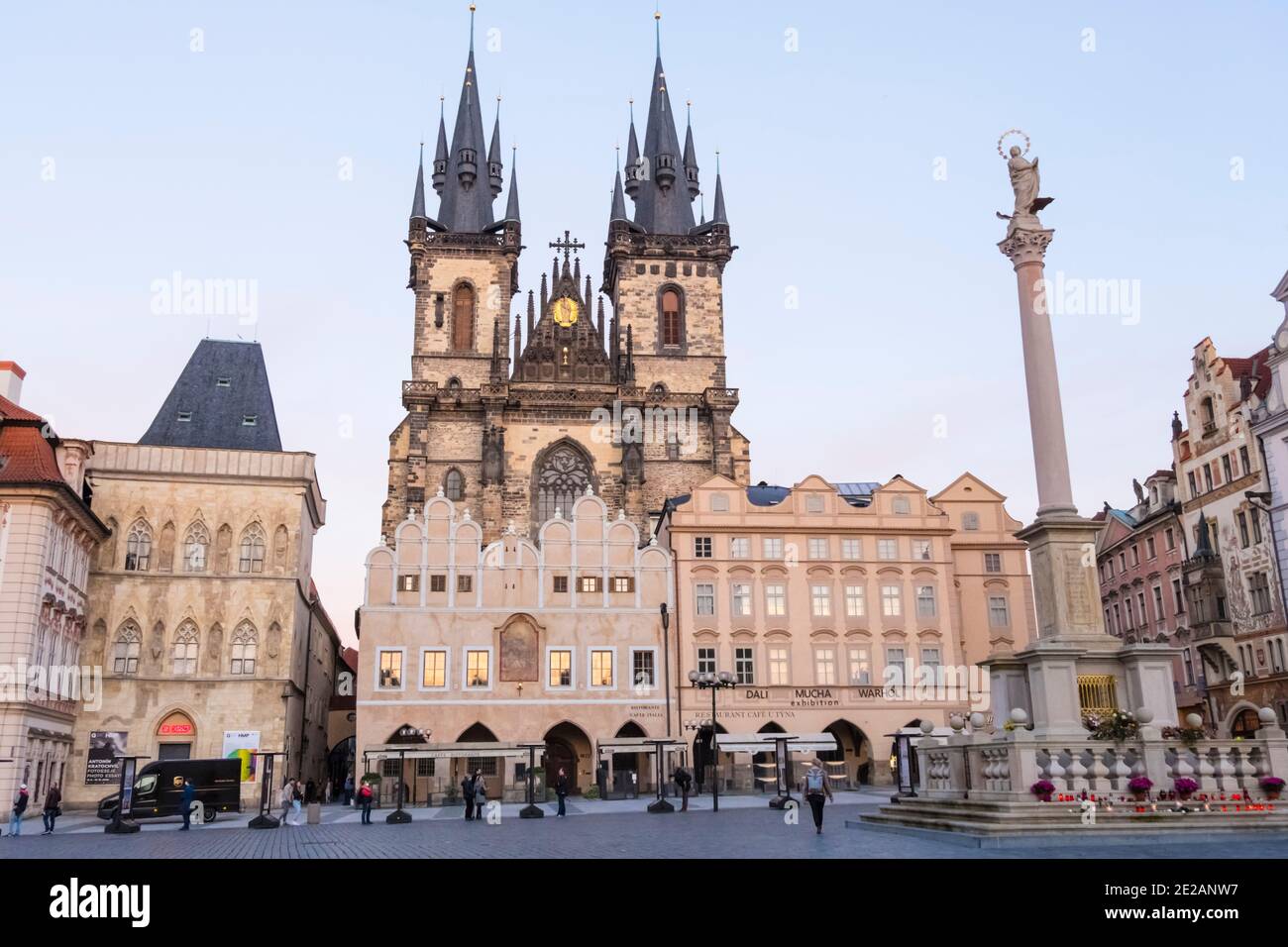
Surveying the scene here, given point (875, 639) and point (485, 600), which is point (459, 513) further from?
point (875, 639)

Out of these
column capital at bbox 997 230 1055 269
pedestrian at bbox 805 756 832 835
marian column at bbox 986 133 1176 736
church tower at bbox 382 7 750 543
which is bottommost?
pedestrian at bbox 805 756 832 835

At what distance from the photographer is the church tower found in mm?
59906

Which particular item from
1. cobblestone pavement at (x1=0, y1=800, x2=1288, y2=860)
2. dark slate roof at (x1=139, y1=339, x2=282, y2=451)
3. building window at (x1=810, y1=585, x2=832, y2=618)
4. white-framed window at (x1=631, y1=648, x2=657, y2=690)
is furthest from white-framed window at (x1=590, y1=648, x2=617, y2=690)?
dark slate roof at (x1=139, y1=339, x2=282, y2=451)

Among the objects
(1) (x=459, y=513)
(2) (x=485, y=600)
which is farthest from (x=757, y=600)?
(1) (x=459, y=513)

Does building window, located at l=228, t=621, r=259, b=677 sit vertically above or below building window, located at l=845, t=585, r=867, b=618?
below

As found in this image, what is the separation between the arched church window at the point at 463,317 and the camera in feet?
214

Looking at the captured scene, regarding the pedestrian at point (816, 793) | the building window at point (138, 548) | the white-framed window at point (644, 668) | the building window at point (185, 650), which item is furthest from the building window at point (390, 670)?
the pedestrian at point (816, 793)

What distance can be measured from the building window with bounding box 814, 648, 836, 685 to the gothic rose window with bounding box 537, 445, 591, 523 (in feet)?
63.1

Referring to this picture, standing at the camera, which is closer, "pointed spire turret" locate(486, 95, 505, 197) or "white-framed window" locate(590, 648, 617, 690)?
"white-framed window" locate(590, 648, 617, 690)

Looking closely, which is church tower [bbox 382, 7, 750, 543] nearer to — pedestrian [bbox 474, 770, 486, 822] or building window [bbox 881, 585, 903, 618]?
building window [bbox 881, 585, 903, 618]

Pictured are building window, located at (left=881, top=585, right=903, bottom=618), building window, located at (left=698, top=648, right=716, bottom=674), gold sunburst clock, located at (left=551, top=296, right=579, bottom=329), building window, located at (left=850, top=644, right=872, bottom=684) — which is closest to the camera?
building window, located at (left=698, top=648, right=716, bottom=674)

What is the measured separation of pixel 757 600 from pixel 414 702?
14761 mm

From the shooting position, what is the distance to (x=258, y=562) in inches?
1670

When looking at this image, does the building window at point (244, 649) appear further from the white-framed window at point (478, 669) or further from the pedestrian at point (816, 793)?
the pedestrian at point (816, 793)
